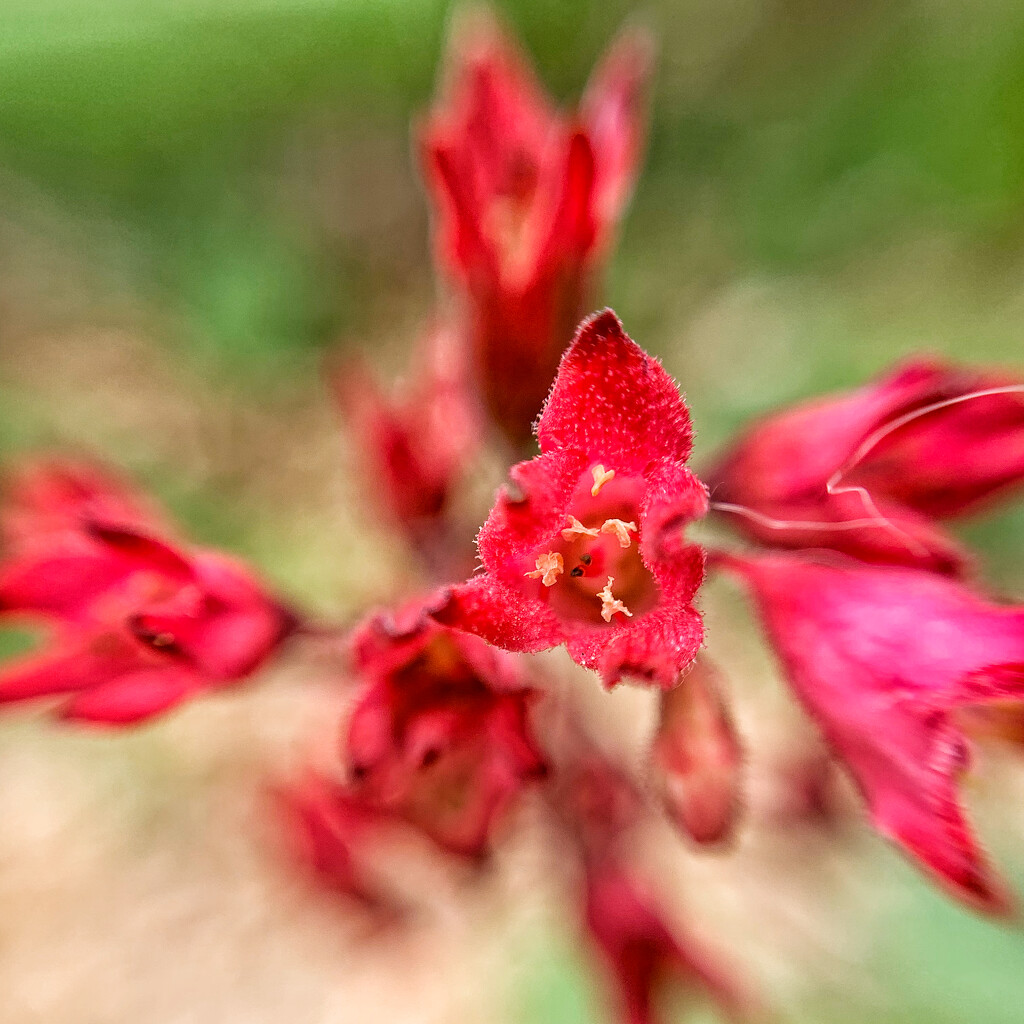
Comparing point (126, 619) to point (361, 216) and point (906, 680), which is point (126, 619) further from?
point (361, 216)

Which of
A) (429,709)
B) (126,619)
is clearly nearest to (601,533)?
(429,709)

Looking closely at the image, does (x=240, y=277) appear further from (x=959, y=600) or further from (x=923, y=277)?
(x=959, y=600)

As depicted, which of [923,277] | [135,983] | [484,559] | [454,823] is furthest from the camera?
[923,277]

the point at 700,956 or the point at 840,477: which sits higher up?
the point at 840,477

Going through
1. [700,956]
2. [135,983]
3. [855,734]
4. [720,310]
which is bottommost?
[135,983]

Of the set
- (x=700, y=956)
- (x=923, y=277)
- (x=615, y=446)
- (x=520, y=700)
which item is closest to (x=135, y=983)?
(x=700, y=956)

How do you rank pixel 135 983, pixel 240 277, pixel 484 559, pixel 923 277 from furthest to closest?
pixel 240 277
pixel 923 277
pixel 135 983
pixel 484 559
